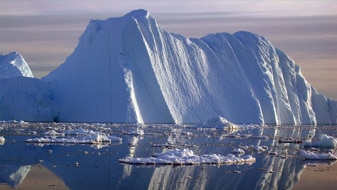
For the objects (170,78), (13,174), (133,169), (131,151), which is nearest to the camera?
(13,174)

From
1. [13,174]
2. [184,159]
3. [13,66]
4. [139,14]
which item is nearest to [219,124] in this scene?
[139,14]

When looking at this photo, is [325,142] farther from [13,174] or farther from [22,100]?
[22,100]

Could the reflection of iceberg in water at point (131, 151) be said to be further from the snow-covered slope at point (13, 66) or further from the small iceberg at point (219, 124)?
the snow-covered slope at point (13, 66)

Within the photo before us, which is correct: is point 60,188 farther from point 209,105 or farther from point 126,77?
point 209,105

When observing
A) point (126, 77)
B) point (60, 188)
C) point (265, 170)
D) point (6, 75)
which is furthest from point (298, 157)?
point (6, 75)

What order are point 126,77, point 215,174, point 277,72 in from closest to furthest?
point 215,174 < point 126,77 < point 277,72

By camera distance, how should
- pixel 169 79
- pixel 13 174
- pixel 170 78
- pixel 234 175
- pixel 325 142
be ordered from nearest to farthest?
pixel 13 174 < pixel 234 175 < pixel 325 142 < pixel 169 79 < pixel 170 78

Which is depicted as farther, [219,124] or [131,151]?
[219,124]

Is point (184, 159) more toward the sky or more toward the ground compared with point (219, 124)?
more toward the sky
